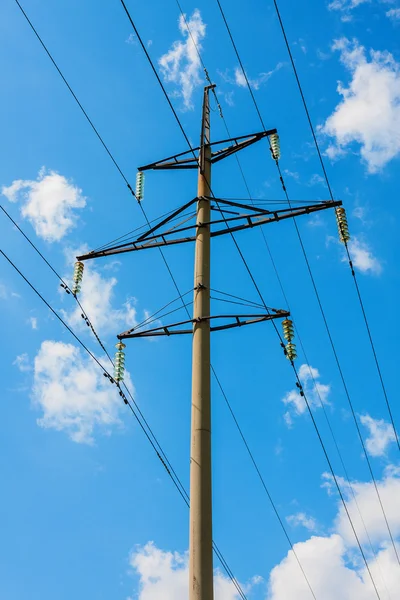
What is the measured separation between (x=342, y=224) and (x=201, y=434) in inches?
248

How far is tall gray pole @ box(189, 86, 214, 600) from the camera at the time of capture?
7.70m

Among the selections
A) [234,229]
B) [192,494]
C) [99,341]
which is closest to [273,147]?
[234,229]

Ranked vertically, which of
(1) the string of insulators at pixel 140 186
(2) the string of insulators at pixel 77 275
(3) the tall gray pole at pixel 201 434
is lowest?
(3) the tall gray pole at pixel 201 434

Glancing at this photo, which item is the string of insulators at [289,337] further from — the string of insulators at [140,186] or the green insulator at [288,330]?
the string of insulators at [140,186]

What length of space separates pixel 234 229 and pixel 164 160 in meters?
3.30

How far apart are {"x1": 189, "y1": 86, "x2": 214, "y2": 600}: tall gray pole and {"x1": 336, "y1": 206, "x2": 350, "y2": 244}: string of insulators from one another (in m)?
3.02

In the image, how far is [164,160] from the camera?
546 inches

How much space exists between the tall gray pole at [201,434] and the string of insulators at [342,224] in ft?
9.92

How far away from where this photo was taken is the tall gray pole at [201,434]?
7.70 m

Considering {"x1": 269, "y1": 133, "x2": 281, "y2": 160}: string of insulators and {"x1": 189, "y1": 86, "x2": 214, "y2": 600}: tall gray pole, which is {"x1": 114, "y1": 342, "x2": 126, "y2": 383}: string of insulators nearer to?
{"x1": 189, "y1": 86, "x2": 214, "y2": 600}: tall gray pole

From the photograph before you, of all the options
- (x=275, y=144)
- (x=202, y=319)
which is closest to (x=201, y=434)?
(x=202, y=319)

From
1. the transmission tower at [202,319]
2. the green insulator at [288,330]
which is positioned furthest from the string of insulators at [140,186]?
the green insulator at [288,330]

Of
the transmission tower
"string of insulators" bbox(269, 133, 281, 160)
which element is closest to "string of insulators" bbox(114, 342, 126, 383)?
the transmission tower

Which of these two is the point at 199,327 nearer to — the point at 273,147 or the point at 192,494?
the point at 192,494
